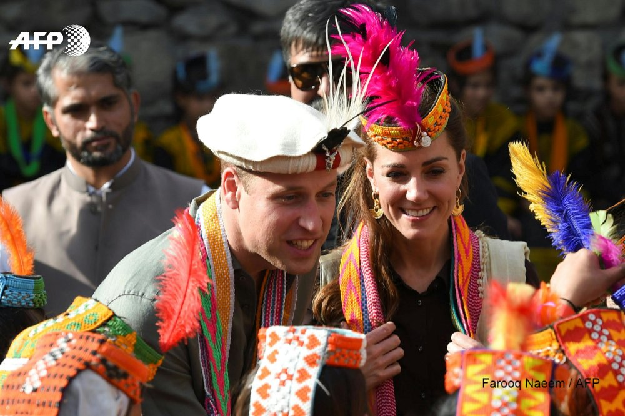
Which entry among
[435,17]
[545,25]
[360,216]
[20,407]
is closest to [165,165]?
[435,17]

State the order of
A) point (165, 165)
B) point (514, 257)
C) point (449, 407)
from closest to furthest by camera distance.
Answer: point (449, 407) < point (514, 257) < point (165, 165)

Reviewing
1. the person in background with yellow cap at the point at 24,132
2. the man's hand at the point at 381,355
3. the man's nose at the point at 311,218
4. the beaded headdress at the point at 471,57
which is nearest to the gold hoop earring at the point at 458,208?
the man's hand at the point at 381,355

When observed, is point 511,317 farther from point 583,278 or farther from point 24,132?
point 24,132

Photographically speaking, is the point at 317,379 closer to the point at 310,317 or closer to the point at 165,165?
the point at 310,317

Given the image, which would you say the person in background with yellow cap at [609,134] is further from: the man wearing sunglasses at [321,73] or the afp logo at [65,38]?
the afp logo at [65,38]

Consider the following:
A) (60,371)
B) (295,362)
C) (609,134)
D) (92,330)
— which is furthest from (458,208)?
(609,134)

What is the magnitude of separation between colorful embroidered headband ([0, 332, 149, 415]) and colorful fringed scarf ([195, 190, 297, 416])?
632mm

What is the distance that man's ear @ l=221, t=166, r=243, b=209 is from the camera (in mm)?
3182

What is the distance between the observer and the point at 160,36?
7758 mm

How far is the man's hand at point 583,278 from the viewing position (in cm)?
306

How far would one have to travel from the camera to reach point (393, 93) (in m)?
3.47

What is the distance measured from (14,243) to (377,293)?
1173 mm

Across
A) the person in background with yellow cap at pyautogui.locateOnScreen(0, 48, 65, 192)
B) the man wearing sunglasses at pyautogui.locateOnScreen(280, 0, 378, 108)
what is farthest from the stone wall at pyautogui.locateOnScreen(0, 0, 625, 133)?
the man wearing sunglasses at pyautogui.locateOnScreen(280, 0, 378, 108)

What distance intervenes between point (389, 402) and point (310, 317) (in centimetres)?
44
